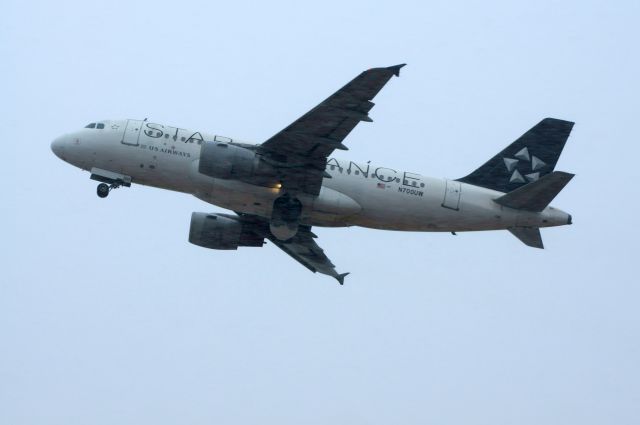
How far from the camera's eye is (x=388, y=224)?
5147cm

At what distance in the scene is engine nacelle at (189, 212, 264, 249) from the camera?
179 feet

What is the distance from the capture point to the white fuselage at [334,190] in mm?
50000

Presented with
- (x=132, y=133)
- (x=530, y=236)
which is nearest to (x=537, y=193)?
(x=530, y=236)

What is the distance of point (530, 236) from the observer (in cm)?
5103

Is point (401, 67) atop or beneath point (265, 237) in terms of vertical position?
atop

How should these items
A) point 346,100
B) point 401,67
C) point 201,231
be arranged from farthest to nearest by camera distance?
1. point 201,231
2. point 346,100
3. point 401,67

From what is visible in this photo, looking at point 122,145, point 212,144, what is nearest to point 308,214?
point 212,144

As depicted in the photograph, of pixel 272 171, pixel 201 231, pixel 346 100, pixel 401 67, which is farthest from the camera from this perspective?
pixel 201 231

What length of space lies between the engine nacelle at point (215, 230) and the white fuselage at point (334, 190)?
375 cm

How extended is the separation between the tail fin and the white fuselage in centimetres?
253

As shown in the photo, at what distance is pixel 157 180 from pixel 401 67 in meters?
14.0

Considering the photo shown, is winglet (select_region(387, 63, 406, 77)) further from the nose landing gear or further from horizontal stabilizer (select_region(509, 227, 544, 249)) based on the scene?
the nose landing gear

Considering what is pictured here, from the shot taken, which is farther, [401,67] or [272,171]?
[272,171]

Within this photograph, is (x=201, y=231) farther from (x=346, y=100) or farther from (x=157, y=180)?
(x=346, y=100)
